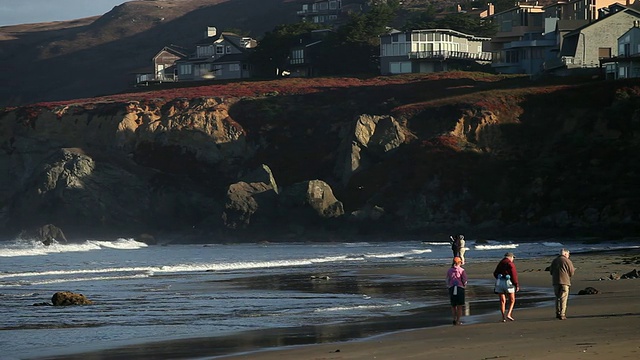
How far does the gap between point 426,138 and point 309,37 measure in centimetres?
4287

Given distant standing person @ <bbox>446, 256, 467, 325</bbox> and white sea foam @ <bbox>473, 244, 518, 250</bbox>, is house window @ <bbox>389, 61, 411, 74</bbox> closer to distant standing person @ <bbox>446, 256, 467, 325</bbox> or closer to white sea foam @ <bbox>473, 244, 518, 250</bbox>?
white sea foam @ <bbox>473, 244, 518, 250</bbox>

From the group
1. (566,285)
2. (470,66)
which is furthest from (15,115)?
(566,285)

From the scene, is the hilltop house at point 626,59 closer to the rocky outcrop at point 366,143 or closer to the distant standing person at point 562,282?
the rocky outcrop at point 366,143

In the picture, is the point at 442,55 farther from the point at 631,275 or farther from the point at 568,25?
the point at 631,275

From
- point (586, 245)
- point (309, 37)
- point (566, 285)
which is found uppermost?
point (309, 37)

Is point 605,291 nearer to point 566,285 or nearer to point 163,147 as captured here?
point 566,285

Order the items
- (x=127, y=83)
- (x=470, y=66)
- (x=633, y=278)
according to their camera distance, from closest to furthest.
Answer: (x=633, y=278) → (x=470, y=66) → (x=127, y=83)

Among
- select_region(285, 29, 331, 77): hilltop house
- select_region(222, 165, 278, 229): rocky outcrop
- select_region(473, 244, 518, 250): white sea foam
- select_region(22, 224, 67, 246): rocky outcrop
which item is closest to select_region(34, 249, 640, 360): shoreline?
select_region(473, 244, 518, 250): white sea foam

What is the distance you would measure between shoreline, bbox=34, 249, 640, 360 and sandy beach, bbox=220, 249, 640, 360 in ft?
0.05

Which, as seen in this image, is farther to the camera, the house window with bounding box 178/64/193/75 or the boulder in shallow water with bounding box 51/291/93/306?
the house window with bounding box 178/64/193/75

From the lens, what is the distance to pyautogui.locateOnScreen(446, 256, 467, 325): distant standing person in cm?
2289

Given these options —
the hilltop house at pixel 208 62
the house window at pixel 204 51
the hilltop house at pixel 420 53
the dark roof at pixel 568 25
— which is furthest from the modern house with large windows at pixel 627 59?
the house window at pixel 204 51

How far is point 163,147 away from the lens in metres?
85.6

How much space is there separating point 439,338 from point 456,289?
2727 mm
